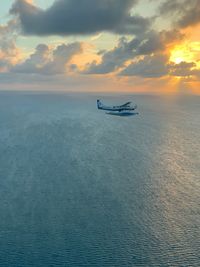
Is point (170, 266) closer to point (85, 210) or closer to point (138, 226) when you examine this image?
point (138, 226)

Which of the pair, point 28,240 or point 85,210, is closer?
point 28,240

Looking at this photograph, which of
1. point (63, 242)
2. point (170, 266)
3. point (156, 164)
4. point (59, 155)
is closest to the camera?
point (170, 266)

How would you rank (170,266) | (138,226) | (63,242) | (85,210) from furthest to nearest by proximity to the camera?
(85,210) < (138,226) < (63,242) < (170,266)

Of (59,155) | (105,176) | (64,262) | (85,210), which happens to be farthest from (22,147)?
(64,262)

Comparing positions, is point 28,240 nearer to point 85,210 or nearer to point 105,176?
point 85,210

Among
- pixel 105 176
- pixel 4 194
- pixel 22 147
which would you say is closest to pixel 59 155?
pixel 22 147

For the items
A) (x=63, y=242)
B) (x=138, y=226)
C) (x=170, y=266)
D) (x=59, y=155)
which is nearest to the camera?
(x=170, y=266)

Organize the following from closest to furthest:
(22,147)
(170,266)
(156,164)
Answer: (170,266), (156,164), (22,147)

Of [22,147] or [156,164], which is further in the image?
[22,147]

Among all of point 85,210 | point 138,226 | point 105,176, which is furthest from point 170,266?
point 105,176
